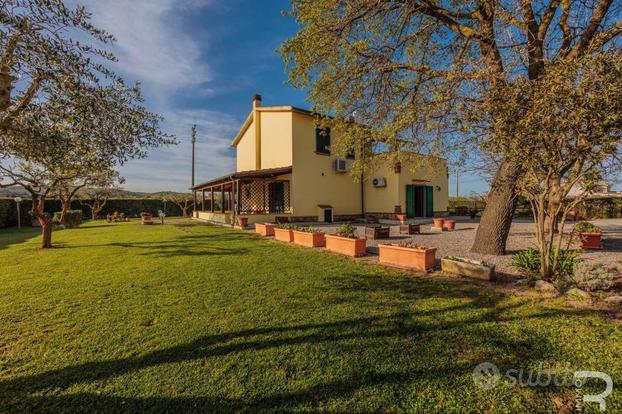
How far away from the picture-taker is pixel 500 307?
4.18 m

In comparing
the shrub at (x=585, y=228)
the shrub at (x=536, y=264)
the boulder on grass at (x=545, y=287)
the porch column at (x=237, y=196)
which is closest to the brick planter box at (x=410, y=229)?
the shrub at (x=585, y=228)

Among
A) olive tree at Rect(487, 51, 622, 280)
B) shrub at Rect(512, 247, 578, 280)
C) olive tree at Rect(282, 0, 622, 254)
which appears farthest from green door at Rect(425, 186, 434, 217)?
olive tree at Rect(487, 51, 622, 280)

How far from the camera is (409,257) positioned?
21.8 ft

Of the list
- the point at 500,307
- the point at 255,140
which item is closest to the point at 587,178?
the point at 500,307

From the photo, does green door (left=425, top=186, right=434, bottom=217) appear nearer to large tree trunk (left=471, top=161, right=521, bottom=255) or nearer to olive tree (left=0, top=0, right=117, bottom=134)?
large tree trunk (left=471, top=161, right=521, bottom=255)

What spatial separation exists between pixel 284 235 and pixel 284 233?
81 mm

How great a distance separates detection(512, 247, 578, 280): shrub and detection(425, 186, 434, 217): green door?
15325mm

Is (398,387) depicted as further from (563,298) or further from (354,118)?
(354,118)

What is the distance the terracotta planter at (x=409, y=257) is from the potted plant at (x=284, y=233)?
4.48 m

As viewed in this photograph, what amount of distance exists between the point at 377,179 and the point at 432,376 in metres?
17.0

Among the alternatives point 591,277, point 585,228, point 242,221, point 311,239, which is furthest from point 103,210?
point 585,228

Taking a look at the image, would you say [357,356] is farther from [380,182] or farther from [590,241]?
[380,182]

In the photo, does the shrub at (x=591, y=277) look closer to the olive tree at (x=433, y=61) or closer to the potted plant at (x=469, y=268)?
the potted plant at (x=469, y=268)

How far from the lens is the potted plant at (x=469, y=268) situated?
555 cm
